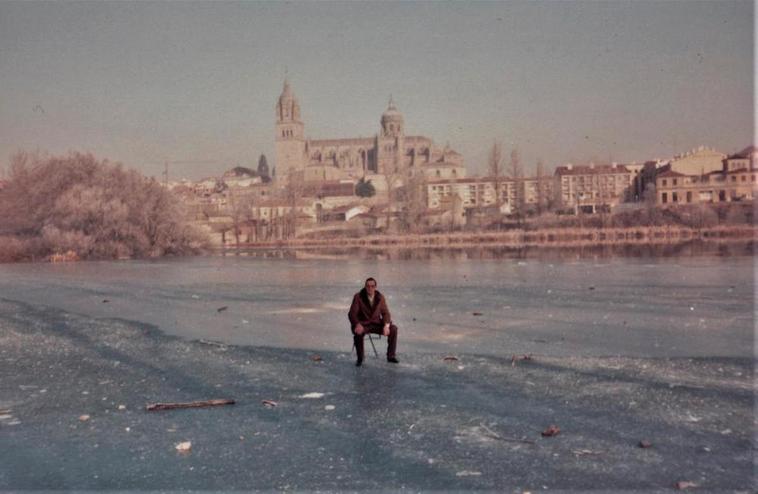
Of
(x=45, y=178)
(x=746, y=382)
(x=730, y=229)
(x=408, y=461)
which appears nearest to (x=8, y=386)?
(x=408, y=461)

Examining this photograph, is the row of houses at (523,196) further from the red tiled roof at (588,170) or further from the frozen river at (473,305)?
the frozen river at (473,305)

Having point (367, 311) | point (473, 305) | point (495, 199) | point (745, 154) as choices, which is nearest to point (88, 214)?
point (473, 305)

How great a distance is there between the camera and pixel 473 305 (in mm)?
18469

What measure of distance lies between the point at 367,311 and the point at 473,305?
832 cm

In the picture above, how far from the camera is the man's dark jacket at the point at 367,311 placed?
10523 millimetres

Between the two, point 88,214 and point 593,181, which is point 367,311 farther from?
point 593,181

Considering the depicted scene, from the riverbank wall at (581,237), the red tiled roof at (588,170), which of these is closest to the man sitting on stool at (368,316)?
the riverbank wall at (581,237)

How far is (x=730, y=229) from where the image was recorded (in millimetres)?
66500

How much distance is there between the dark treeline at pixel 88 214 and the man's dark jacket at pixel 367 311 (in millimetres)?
50068

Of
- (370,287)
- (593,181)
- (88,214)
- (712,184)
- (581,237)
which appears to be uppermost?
(593,181)

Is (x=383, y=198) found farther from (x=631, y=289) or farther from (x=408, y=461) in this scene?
(x=408, y=461)

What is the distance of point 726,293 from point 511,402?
1375 centimetres

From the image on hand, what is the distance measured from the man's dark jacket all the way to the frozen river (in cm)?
165

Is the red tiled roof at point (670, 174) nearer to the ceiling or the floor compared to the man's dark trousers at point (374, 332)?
nearer to the ceiling
